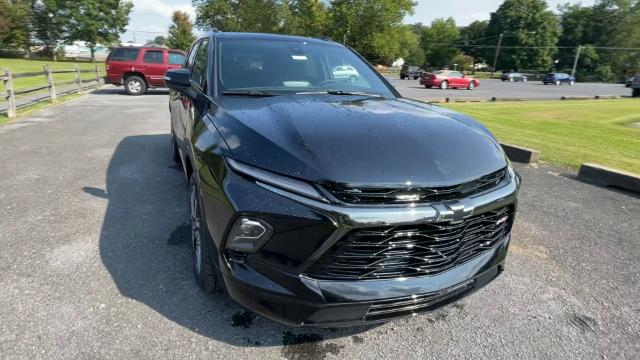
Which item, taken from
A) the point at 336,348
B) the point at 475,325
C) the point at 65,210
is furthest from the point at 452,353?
the point at 65,210

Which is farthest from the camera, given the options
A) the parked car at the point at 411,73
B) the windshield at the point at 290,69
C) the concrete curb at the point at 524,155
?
the parked car at the point at 411,73

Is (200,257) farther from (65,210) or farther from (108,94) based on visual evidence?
(108,94)

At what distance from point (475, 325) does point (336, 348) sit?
90 cm

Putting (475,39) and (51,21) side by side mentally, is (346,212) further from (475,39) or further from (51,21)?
(475,39)

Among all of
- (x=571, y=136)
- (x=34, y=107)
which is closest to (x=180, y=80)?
(x=571, y=136)

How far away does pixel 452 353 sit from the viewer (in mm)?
2266

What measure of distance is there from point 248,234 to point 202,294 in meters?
1.00

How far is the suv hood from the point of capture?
6.39ft

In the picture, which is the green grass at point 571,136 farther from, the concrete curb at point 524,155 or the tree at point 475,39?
the tree at point 475,39

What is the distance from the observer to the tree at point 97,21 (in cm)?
5575

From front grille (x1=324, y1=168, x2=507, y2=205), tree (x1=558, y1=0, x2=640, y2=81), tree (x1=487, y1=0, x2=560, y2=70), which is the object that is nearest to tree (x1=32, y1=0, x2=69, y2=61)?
front grille (x1=324, y1=168, x2=507, y2=205)

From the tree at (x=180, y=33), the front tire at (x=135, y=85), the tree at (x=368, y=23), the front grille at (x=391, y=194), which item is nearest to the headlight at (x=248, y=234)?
the front grille at (x=391, y=194)

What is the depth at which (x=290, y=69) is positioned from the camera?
3398 mm

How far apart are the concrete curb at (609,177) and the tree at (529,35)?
75754 millimetres
